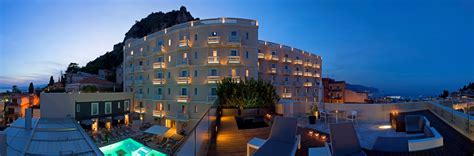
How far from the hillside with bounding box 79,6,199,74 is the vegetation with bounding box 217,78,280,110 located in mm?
39153

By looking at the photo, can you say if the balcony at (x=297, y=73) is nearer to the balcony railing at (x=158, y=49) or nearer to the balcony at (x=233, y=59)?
the balcony at (x=233, y=59)

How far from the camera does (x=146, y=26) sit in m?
52.1

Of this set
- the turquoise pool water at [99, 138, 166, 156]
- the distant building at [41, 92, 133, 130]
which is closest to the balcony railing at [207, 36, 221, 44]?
the turquoise pool water at [99, 138, 166, 156]

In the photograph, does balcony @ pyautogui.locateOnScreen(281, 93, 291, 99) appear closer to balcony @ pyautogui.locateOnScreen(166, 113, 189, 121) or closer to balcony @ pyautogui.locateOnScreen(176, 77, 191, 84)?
balcony @ pyautogui.locateOnScreen(176, 77, 191, 84)

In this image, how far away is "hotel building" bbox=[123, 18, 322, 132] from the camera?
61.9 feet

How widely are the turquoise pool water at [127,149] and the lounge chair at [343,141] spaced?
12499 mm

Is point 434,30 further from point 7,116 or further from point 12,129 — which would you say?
point 7,116

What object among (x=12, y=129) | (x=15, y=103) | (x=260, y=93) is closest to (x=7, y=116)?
(x=15, y=103)

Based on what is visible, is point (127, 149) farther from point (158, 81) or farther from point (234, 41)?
point (234, 41)

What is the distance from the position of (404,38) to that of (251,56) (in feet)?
166

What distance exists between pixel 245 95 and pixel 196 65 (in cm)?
929

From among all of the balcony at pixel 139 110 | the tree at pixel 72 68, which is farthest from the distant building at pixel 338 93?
the tree at pixel 72 68

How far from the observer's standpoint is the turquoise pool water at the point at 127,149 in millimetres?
14672

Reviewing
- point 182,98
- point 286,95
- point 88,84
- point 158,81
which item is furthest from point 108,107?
point 286,95
